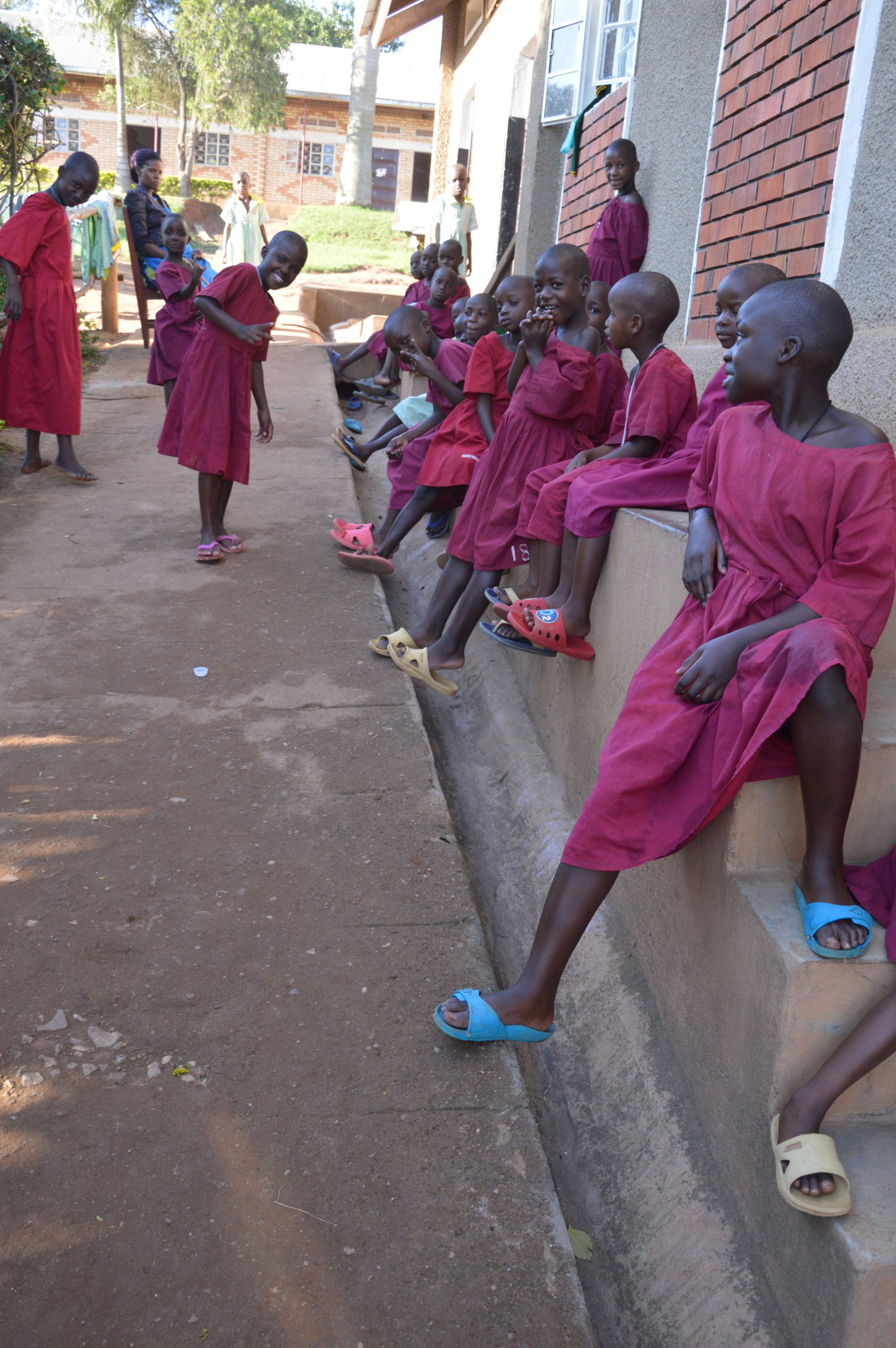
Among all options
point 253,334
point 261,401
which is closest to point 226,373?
point 253,334

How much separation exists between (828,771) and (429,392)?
3.90 meters

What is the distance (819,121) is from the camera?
10.3ft

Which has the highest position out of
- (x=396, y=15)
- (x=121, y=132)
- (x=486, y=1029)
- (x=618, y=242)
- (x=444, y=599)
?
(x=396, y=15)

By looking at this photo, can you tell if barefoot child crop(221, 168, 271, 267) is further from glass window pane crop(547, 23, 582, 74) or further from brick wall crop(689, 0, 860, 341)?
brick wall crop(689, 0, 860, 341)

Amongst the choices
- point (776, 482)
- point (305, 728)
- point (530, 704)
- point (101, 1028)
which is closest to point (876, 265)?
point (776, 482)

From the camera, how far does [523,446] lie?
A: 356 cm

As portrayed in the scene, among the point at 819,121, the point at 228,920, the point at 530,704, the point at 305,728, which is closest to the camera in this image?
the point at 228,920

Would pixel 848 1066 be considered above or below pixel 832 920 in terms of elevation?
below

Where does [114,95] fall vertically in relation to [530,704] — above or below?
above

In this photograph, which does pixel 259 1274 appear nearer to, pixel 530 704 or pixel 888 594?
pixel 888 594

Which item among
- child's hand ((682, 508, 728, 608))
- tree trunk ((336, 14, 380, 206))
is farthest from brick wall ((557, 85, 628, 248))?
tree trunk ((336, 14, 380, 206))

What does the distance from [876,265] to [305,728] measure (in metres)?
2.16

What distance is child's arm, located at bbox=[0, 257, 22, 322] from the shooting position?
5.48 metres

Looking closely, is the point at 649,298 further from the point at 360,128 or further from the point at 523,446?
the point at 360,128
